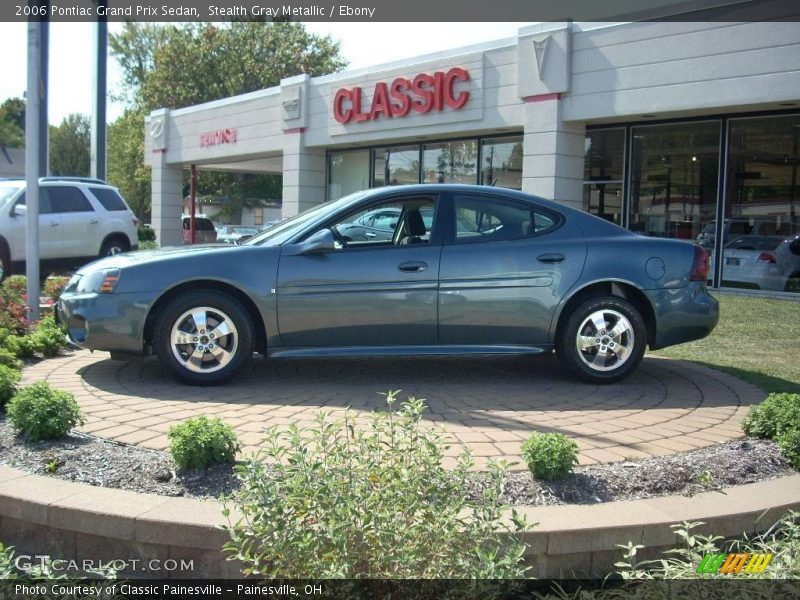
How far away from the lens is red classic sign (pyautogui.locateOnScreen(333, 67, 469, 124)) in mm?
17438

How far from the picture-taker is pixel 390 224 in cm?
614

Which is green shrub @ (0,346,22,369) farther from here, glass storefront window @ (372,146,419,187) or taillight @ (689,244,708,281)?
glass storefront window @ (372,146,419,187)

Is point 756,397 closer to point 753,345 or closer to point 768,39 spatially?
point 753,345

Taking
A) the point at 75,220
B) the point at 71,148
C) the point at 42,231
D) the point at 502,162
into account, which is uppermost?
the point at 71,148

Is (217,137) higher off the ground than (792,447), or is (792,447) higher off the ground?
(217,137)

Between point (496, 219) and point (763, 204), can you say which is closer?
point (496, 219)

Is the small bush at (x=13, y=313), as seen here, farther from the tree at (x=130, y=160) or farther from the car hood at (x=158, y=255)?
the tree at (x=130, y=160)

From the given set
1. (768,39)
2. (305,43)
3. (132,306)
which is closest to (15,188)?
(132,306)

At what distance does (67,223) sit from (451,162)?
9.42m

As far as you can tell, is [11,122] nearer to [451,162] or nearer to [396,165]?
[396,165]

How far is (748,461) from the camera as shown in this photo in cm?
409

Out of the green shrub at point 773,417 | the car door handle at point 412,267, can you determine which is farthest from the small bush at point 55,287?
the green shrub at point 773,417

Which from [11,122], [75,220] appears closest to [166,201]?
[75,220]

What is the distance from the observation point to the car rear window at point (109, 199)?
1480 cm
